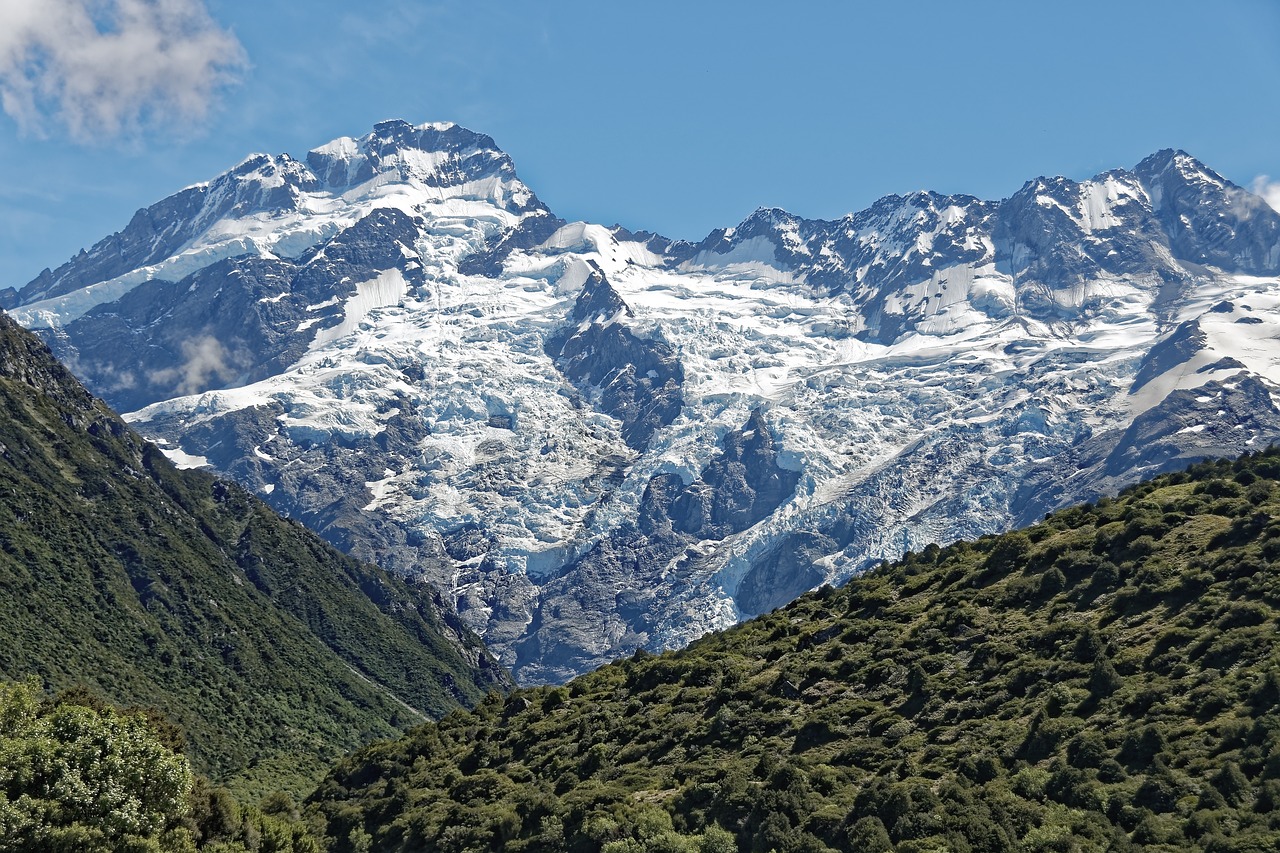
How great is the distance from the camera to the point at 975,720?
7912 centimetres

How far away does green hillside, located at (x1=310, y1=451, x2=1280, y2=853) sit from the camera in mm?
65000

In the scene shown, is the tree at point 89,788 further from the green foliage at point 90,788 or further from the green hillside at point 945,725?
the green hillside at point 945,725

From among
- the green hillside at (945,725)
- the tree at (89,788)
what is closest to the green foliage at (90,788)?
the tree at (89,788)

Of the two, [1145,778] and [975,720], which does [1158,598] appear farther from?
[1145,778]

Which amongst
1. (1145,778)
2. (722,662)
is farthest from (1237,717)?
(722,662)

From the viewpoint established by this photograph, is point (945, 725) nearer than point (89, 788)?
No

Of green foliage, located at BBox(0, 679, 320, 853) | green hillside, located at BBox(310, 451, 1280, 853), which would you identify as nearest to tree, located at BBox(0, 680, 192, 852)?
green foliage, located at BBox(0, 679, 320, 853)

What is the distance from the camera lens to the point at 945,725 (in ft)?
262

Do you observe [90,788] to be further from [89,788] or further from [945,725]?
[945,725]

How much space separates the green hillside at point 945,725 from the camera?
65.0m

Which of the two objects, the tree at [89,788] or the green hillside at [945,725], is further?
the green hillside at [945,725]

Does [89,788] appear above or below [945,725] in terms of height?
above

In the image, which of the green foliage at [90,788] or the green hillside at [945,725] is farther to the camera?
the green hillside at [945,725]

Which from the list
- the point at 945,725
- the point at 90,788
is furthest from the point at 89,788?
the point at 945,725
